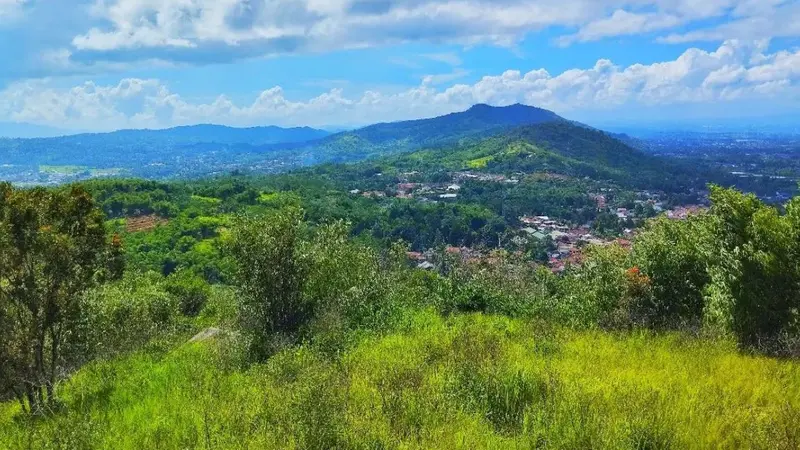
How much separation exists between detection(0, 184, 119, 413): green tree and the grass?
2.48 ft

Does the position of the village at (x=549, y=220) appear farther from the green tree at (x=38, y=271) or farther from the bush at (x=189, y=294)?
the green tree at (x=38, y=271)

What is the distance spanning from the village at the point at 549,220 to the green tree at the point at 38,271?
146 ft

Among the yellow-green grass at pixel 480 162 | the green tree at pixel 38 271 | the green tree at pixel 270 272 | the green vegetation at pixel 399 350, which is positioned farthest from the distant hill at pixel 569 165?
the green tree at pixel 38 271

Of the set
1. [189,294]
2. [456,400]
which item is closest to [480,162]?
[189,294]

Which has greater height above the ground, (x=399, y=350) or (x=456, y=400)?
(x=456, y=400)

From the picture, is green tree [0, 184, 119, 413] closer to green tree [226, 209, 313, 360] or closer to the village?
green tree [226, 209, 313, 360]

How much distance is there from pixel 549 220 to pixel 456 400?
351 ft

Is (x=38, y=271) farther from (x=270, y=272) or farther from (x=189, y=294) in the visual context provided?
(x=189, y=294)

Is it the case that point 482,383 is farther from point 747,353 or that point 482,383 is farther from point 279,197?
point 279,197

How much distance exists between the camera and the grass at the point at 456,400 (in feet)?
17.2

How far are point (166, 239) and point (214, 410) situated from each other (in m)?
72.5

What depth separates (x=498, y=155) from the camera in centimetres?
18150

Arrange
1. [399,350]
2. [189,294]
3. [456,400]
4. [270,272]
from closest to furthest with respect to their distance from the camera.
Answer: [456,400], [399,350], [270,272], [189,294]

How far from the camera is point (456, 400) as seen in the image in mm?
6352
